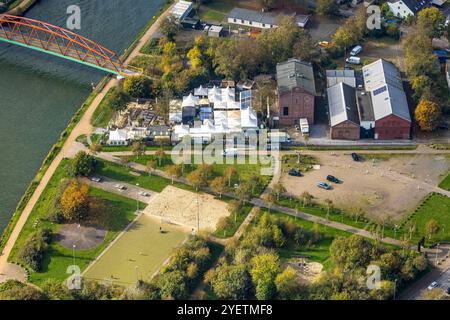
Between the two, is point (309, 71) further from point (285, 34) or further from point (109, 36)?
point (109, 36)

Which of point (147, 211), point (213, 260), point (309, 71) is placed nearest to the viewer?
point (213, 260)

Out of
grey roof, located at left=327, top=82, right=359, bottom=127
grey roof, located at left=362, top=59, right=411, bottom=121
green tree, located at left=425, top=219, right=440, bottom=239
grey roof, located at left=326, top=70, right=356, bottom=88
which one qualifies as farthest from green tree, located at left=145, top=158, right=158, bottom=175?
green tree, located at left=425, top=219, right=440, bottom=239

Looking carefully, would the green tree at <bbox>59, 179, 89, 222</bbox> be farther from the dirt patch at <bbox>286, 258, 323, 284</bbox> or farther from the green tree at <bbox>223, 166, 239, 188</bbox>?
the dirt patch at <bbox>286, 258, 323, 284</bbox>

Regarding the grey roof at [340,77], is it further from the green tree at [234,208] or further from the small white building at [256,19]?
the green tree at [234,208]

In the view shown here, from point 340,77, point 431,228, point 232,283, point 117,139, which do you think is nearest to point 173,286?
point 232,283

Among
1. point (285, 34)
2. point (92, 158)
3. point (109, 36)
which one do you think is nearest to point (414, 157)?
point (285, 34)

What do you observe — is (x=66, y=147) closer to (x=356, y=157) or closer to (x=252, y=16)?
(x=356, y=157)
